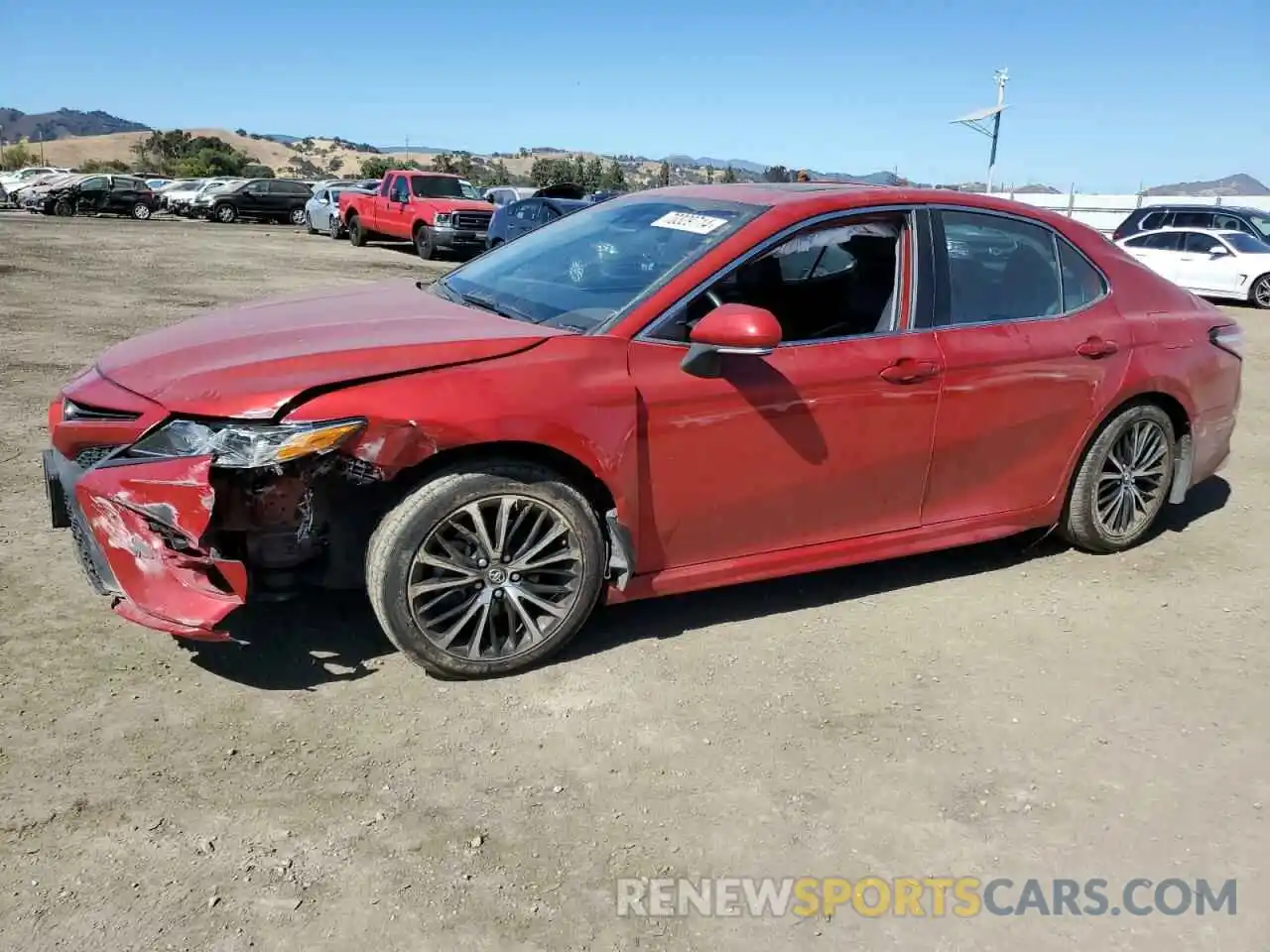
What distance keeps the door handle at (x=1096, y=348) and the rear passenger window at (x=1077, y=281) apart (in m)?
0.17

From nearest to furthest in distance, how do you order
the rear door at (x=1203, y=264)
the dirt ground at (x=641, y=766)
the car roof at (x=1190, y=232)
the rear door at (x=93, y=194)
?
the dirt ground at (x=641, y=766) → the rear door at (x=1203, y=264) → the car roof at (x=1190, y=232) → the rear door at (x=93, y=194)

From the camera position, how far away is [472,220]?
72.3ft

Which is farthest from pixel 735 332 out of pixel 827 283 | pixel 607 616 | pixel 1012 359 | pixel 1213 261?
pixel 1213 261

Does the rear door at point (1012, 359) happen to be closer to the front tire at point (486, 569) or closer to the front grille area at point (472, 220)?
the front tire at point (486, 569)

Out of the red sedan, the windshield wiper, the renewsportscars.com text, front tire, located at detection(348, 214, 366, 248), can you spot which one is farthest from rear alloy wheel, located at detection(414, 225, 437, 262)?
the renewsportscars.com text

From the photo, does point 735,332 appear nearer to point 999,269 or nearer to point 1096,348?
point 999,269

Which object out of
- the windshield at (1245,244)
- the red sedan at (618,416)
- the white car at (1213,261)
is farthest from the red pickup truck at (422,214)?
the red sedan at (618,416)

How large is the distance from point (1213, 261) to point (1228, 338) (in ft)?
45.9

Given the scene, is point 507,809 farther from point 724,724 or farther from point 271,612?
point 271,612

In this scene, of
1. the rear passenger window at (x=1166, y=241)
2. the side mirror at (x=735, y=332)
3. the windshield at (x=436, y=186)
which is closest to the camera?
the side mirror at (x=735, y=332)

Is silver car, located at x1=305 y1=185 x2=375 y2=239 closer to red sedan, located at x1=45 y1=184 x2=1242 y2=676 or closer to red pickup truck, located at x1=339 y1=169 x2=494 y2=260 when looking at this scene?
red pickup truck, located at x1=339 y1=169 x2=494 y2=260

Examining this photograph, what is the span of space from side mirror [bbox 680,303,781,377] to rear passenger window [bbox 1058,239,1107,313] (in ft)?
6.05

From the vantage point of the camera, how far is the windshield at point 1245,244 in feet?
55.6

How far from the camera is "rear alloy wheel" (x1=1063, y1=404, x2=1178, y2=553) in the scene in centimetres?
476
